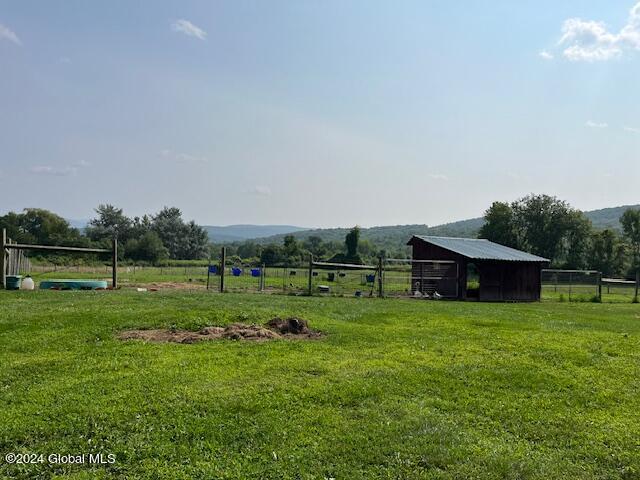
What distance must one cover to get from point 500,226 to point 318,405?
271ft

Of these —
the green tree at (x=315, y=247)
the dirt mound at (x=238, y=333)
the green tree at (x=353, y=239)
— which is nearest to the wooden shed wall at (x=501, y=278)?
the dirt mound at (x=238, y=333)

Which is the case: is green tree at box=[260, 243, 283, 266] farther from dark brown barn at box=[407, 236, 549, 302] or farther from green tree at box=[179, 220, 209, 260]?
dark brown barn at box=[407, 236, 549, 302]

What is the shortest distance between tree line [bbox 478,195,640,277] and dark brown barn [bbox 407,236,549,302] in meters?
55.6

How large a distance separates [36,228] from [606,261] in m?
94.3

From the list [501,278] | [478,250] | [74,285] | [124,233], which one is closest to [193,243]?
[124,233]

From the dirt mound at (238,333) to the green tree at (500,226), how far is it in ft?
252

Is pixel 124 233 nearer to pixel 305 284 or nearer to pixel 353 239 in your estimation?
pixel 353 239

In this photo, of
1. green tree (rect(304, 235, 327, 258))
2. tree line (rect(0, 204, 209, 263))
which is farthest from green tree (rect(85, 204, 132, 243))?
green tree (rect(304, 235, 327, 258))

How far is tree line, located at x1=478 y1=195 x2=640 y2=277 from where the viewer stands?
260 ft

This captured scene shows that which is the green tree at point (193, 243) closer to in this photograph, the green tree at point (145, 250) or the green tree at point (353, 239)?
the green tree at point (145, 250)

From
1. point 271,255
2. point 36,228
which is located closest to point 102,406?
point 271,255

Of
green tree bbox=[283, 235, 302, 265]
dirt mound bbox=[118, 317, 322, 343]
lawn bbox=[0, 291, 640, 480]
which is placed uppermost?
green tree bbox=[283, 235, 302, 265]

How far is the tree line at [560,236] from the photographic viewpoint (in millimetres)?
79125

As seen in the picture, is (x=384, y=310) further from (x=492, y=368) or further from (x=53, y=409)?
(x=53, y=409)
